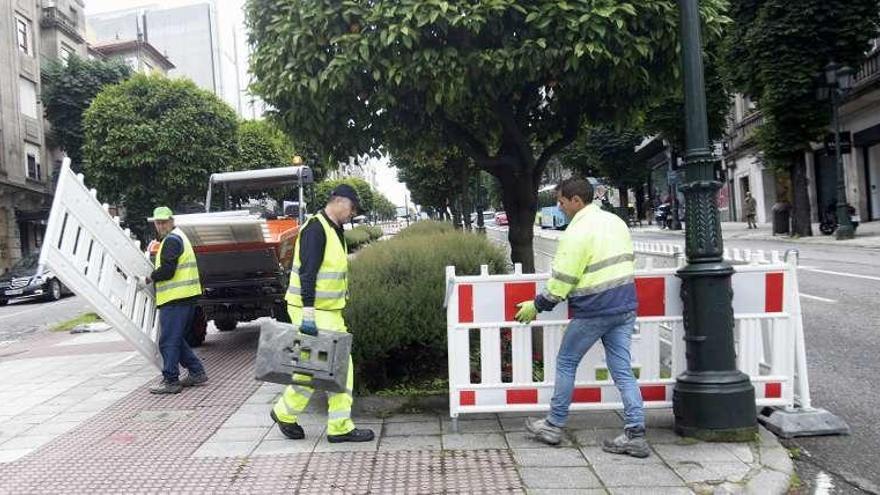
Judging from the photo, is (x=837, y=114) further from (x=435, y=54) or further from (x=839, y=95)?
(x=435, y=54)

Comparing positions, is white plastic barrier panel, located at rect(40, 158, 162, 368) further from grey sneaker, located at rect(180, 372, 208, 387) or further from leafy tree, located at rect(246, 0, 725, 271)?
leafy tree, located at rect(246, 0, 725, 271)

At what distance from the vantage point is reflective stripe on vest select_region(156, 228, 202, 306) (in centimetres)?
687

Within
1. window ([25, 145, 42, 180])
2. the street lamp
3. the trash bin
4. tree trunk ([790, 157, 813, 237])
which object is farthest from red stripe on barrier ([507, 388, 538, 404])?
window ([25, 145, 42, 180])

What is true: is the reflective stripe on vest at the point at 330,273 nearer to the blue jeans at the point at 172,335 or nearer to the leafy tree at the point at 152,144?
the blue jeans at the point at 172,335

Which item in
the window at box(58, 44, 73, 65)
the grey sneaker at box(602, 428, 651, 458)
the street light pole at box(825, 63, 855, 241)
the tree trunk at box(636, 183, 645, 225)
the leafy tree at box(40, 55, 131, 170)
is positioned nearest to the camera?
the grey sneaker at box(602, 428, 651, 458)

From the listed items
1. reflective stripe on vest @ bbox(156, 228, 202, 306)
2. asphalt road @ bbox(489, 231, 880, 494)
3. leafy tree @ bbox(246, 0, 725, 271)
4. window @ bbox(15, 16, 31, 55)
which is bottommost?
asphalt road @ bbox(489, 231, 880, 494)

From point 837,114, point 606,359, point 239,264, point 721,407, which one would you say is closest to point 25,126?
point 239,264

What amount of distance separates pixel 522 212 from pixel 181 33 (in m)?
69.5

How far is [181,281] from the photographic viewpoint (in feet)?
22.8

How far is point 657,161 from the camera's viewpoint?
56.2 metres

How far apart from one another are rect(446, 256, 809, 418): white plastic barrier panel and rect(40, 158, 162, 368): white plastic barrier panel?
131 inches

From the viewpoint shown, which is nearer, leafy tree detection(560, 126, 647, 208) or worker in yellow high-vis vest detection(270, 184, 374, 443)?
worker in yellow high-vis vest detection(270, 184, 374, 443)

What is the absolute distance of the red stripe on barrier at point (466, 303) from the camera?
16.6 feet

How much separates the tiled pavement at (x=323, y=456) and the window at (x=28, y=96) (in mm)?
35663
